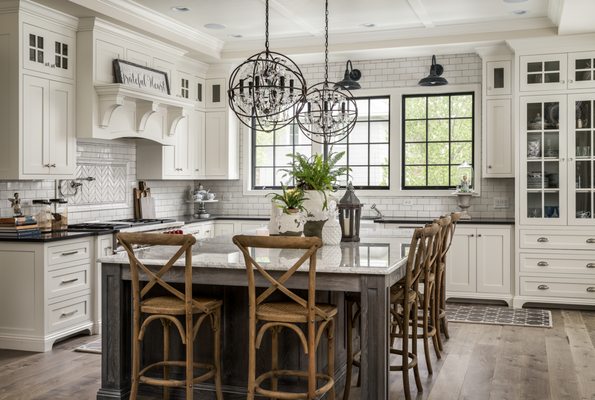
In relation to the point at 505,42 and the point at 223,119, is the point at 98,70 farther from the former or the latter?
the point at 505,42

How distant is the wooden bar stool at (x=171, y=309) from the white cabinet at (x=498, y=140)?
473 cm

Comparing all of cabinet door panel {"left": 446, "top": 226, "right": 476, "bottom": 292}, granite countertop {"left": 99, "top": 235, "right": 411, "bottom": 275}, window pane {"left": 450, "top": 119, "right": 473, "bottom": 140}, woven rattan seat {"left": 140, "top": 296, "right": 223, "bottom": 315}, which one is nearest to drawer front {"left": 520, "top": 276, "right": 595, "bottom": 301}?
cabinet door panel {"left": 446, "top": 226, "right": 476, "bottom": 292}

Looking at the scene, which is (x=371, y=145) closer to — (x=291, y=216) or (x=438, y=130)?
(x=438, y=130)

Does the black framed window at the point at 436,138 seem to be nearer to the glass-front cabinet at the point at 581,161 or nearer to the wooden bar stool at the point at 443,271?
the glass-front cabinet at the point at 581,161

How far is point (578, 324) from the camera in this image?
6398 millimetres

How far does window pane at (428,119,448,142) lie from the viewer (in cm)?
820

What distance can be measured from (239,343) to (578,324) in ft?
12.5

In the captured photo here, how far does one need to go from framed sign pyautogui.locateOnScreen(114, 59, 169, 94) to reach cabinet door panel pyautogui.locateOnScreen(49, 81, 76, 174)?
0.56 metres

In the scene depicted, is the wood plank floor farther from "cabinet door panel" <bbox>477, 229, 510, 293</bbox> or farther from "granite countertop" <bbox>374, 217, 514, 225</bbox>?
"granite countertop" <bbox>374, 217, 514, 225</bbox>

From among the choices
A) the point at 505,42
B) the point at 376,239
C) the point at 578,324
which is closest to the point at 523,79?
the point at 505,42

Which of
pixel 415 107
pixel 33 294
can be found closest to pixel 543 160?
pixel 415 107

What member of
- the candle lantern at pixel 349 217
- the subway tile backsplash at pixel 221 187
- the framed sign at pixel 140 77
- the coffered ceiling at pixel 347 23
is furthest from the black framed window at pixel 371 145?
the candle lantern at pixel 349 217

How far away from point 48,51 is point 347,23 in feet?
10.5

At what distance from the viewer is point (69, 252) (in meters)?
5.63
